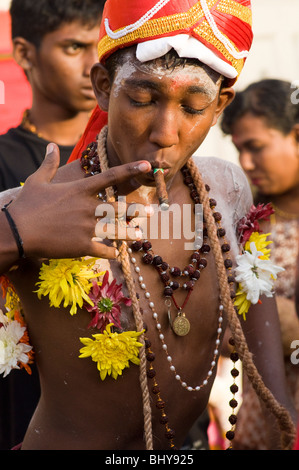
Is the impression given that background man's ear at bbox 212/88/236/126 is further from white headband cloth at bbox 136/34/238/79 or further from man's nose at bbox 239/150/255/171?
man's nose at bbox 239/150/255/171

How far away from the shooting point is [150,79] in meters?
2.21

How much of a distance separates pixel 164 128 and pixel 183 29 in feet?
1.03

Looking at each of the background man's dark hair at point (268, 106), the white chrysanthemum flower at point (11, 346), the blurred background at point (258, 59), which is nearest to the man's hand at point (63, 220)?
the white chrysanthemum flower at point (11, 346)

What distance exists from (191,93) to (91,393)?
3.38 ft

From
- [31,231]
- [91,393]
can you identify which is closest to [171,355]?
[91,393]

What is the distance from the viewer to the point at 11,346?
2.48 meters

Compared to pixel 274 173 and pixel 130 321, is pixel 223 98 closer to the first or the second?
pixel 130 321

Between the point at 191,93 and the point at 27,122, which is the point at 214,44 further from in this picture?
the point at 27,122

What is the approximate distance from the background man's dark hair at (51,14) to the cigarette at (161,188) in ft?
6.41

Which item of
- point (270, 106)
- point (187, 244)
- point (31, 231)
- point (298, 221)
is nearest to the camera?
point (31, 231)

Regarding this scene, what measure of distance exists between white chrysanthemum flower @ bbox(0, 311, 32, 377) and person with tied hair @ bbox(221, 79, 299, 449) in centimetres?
179

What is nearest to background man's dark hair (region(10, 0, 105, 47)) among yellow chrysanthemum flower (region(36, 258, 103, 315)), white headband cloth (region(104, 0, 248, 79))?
white headband cloth (region(104, 0, 248, 79))

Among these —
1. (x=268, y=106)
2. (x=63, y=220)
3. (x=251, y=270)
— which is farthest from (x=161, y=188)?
(x=268, y=106)

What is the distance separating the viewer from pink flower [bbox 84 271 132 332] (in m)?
2.33
